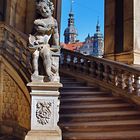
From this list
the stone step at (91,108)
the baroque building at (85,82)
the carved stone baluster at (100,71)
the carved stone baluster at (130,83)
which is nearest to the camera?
the baroque building at (85,82)

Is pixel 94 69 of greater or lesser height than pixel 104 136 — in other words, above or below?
above

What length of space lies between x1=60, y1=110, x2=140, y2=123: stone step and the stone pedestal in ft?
4.47

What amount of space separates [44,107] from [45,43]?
1157 millimetres

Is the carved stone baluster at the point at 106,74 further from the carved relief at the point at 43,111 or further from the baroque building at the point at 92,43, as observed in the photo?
the baroque building at the point at 92,43

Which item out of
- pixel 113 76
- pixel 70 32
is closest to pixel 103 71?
Answer: pixel 113 76

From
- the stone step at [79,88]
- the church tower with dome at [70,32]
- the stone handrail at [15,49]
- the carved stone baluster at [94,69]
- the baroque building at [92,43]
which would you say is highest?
the church tower with dome at [70,32]

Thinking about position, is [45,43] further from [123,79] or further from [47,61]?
[123,79]

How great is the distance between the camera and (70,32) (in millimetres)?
62312

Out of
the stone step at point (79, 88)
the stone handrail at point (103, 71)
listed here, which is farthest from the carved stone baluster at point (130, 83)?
the stone step at point (79, 88)

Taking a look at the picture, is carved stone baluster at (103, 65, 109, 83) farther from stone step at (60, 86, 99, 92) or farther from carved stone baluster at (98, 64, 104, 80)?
stone step at (60, 86, 99, 92)

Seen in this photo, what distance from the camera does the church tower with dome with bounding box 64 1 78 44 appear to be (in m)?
62.5

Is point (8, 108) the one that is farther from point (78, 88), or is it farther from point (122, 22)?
point (122, 22)

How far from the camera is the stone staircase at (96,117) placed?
613cm

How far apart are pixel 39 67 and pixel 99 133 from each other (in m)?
1.81
